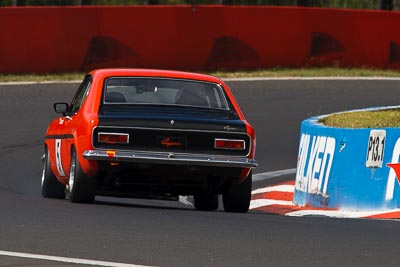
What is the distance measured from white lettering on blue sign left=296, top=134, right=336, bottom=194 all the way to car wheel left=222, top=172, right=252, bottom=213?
1.24 meters

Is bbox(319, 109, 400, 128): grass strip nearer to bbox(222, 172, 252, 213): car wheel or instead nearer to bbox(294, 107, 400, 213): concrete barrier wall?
bbox(294, 107, 400, 213): concrete barrier wall

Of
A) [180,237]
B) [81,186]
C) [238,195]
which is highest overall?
[180,237]

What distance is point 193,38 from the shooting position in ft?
79.8

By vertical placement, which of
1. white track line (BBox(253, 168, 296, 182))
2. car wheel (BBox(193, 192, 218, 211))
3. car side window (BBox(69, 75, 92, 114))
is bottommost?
white track line (BBox(253, 168, 296, 182))

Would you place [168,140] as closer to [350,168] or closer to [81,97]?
[81,97]

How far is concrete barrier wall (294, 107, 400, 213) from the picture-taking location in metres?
11.2

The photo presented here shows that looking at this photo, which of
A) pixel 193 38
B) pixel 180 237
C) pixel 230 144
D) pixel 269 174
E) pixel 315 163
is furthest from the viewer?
pixel 193 38

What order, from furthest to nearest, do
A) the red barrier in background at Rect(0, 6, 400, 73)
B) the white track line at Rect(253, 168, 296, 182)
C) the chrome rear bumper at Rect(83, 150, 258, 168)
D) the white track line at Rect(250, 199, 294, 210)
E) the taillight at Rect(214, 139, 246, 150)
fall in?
the red barrier in background at Rect(0, 6, 400, 73) → the white track line at Rect(253, 168, 296, 182) → the white track line at Rect(250, 199, 294, 210) → the taillight at Rect(214, 139, 246, 150) → the chrome rear bumper at Rect(83, 150, 258, 168)

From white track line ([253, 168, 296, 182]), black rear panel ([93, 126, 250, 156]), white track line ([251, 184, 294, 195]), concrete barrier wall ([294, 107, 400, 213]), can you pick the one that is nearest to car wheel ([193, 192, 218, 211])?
concrete barrier wall ([294, 107, 400, 213])

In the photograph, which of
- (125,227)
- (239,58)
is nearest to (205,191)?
(125,227)

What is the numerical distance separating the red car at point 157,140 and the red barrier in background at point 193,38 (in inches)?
446

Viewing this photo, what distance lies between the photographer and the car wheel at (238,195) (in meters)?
11.1

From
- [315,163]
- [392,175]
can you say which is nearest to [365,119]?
[315,163]

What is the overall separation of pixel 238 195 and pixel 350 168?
4.21 ft
